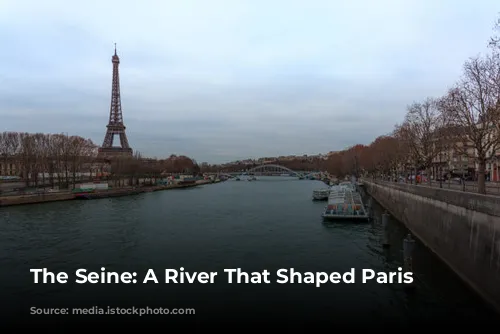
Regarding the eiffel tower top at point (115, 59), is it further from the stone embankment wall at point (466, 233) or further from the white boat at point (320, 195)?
the stone embankment wall at point (466, 233)

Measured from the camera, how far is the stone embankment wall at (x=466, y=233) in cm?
980

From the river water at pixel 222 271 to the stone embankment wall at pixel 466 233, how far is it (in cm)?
47

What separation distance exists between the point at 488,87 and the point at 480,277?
11.0 m

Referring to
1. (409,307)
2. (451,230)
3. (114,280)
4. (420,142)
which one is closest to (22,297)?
(114,280)

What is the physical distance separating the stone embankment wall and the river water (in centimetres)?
47

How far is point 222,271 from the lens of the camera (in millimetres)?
13383

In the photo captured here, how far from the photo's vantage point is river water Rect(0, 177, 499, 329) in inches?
376

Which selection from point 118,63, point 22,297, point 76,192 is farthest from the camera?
point 118,63

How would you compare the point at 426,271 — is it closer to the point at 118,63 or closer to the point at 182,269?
the point at 182,269

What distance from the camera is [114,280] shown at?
41.1 feet

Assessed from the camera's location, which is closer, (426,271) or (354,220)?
(426,271)

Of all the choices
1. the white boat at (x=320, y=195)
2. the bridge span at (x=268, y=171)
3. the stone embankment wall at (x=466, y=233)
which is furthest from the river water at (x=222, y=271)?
the bridge span at (x=268, y=171)

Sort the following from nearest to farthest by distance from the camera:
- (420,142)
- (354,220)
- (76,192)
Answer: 1. (354,220)
2. (420,142)
3. (76,192)

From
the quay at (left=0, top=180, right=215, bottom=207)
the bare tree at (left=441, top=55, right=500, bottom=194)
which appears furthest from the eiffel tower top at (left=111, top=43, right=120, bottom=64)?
the bare tree at (left=441, top=55, right=500, bottom=194)
